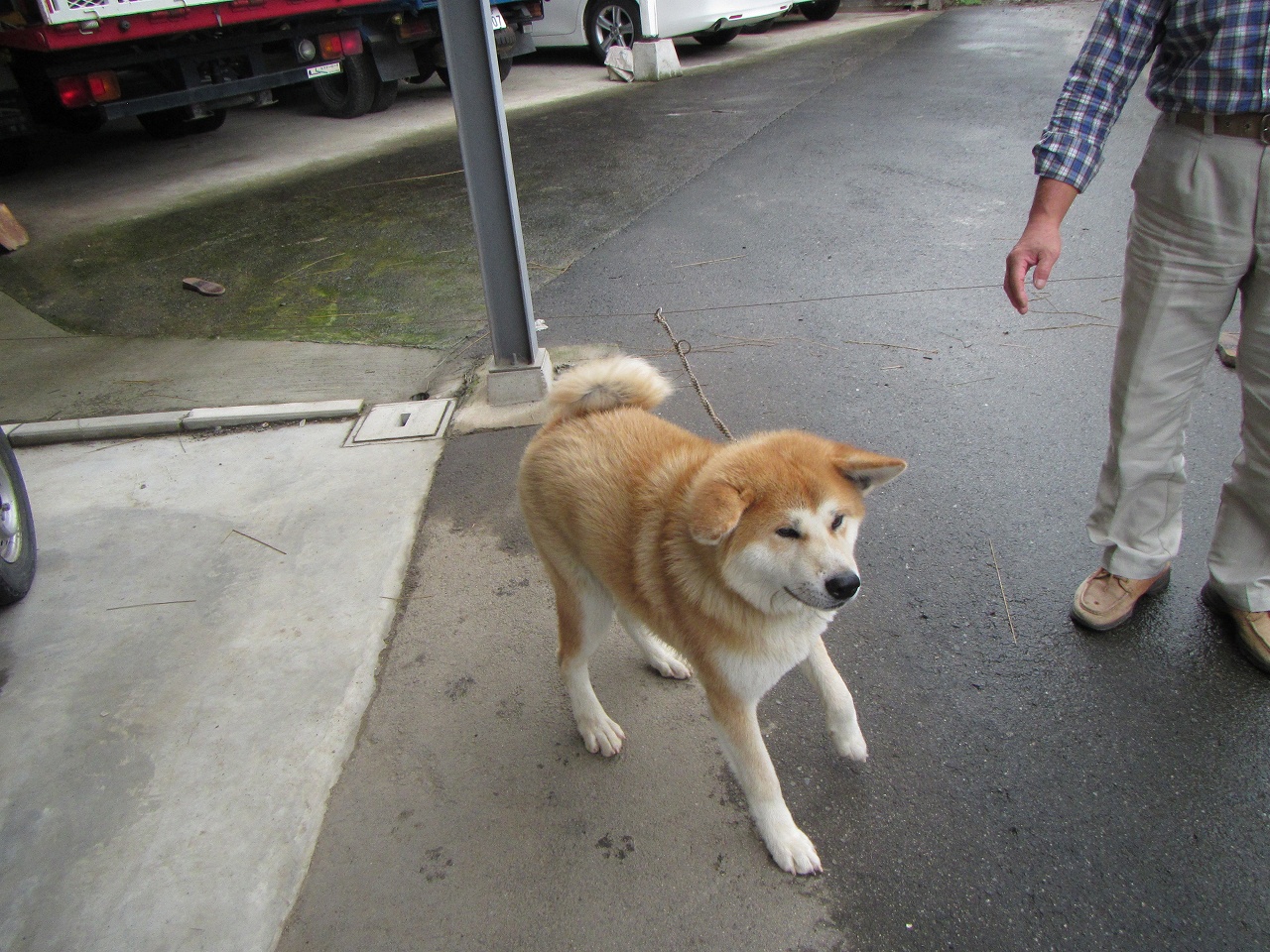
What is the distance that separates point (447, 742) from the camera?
266 cm

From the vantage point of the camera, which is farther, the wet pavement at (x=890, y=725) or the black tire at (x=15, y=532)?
the black tire at (x=15, y=532)

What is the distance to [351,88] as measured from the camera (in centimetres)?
1021

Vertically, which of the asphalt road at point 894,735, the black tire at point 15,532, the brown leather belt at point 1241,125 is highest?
the brown leather belt at point 1241,125

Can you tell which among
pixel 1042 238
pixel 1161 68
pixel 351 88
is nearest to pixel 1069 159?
pixel 1042 238

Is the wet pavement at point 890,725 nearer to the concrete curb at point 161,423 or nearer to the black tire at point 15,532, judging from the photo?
the concrete curb at point 161,423

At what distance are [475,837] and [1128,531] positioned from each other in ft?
7.35

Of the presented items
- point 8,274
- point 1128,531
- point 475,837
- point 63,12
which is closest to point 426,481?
point 475,837

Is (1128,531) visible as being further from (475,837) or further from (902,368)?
(475,837)

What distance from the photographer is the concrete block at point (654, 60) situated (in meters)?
11.3

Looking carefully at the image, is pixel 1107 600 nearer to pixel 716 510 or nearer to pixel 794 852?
pixel 794 852

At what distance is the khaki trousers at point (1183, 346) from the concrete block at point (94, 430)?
14.2 feet

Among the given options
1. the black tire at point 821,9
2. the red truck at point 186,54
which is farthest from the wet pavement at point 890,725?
the black tire at point 821,9

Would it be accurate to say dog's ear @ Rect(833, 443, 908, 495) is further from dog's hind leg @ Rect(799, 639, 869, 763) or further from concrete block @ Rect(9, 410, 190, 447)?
concrete block @ Rect(9, 410, 190, 447)

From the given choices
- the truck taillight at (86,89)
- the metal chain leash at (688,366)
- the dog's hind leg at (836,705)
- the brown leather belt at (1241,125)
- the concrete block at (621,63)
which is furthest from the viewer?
the concrete block at (621,63)
